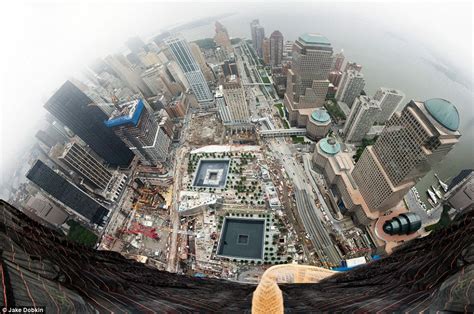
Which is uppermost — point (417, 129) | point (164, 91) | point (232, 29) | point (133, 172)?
point (232, 29)

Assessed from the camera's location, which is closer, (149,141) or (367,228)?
(367,228)

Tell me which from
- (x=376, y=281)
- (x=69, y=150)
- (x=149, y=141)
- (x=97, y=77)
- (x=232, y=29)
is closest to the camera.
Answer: (x=376, y=281)

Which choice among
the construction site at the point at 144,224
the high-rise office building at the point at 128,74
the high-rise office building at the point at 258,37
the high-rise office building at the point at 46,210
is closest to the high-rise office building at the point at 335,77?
the high-rise office building at the point at 258,37

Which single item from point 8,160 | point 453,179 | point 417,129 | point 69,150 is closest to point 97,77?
point 8,160

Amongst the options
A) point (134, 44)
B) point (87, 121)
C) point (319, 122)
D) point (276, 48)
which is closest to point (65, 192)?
point (87, 121)

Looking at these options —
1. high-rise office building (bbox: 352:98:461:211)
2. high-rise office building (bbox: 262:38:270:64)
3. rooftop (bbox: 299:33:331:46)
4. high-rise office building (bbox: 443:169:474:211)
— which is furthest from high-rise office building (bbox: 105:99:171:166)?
high-rise office building (bbox: 443:169:474:211)

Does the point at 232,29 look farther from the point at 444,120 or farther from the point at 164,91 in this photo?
the point at 444,120

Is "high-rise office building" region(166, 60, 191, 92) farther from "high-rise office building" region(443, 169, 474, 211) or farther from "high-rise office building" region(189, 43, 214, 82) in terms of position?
"high-rise office building" region(443, 169, 474, 211)
